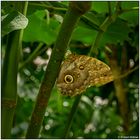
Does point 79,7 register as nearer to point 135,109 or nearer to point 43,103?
point 43,103

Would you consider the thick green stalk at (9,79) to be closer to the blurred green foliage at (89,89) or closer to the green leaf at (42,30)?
the blurred green foliage at (89,89)

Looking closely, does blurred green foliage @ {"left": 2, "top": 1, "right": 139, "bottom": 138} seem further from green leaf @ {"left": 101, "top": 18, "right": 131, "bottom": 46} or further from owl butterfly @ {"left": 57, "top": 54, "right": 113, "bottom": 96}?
owl butterfly @ {"left": 57, "top": 54, "right": 113, "bottom": 96}

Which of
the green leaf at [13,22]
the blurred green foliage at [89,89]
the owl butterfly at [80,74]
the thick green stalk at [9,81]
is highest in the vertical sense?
the green leaf at [13,22]

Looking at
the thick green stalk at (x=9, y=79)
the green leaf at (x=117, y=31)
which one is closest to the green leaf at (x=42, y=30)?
the green leaf at (x=117, y=31)

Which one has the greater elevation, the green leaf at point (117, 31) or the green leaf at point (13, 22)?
the green leaf at point (13, 22)

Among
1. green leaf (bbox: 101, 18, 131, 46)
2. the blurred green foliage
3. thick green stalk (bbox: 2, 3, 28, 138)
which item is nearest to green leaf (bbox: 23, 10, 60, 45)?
the blurred green foliage

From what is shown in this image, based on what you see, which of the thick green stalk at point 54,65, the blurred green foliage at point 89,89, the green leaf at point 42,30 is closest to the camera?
the thick green stalk at point 54,65

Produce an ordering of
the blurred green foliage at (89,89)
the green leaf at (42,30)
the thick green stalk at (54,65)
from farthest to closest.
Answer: the green leaf at (42,30)
the blurred green foliage at (89,89)
the thick green stalk at (54,65)
